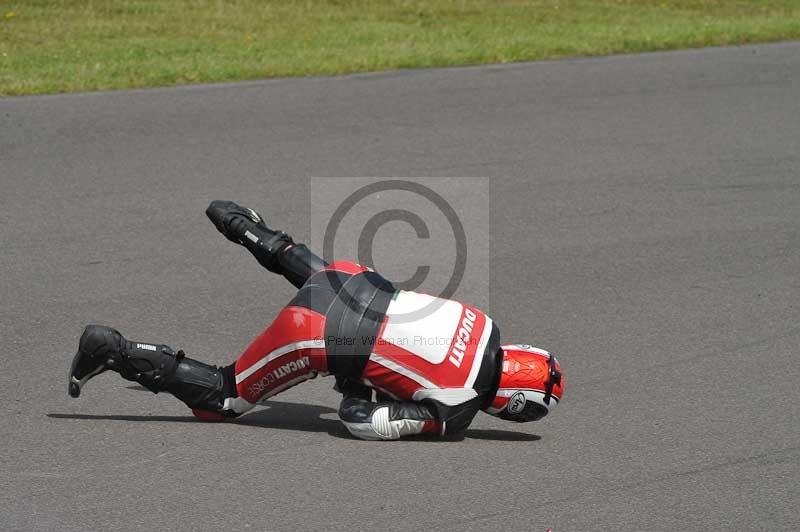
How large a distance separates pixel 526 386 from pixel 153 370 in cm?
166

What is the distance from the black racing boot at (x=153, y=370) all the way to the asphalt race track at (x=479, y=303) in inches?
6.8

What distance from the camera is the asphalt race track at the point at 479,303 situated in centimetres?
490

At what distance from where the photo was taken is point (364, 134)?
10.5 m

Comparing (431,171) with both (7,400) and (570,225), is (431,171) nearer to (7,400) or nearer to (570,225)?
(570,225)

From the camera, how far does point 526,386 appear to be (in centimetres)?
542

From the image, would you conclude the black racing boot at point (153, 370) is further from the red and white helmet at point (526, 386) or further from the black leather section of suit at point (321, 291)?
the red and white helmet at point (526, 386)

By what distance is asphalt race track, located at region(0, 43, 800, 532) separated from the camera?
4898 millimetres

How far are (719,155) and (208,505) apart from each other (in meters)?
7.09

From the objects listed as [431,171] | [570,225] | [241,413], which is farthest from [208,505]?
[431,171]
